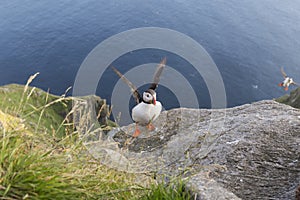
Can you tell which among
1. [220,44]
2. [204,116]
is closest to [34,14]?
[220,44]

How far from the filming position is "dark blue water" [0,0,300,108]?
113062mm

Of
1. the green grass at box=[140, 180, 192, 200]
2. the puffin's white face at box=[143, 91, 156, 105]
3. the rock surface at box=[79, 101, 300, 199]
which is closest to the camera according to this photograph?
the green grass at box=[140, 180, 192, 200]

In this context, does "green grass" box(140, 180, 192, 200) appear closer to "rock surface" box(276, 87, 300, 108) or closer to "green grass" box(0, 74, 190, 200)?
"green grass" box(0, 74, 190, 200)

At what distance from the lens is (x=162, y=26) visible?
141 meters

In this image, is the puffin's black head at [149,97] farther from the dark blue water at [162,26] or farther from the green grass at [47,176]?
the dark blue water at [162,26]

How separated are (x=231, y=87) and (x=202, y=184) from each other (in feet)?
362

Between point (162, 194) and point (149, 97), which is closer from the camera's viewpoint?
point (162, 194)

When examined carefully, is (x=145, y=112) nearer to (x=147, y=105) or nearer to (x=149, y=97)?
(x=147, y=105)

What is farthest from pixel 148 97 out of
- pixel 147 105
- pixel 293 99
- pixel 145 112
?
pixel 293 99

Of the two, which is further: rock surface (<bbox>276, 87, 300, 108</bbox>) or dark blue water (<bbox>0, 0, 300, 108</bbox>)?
dark blue water (<bbox>0, 0, 300, 108</bbox>)

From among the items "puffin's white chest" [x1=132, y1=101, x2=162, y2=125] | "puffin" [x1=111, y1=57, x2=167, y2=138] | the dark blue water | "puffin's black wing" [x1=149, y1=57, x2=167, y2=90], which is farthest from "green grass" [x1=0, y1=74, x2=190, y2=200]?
the dark blue water

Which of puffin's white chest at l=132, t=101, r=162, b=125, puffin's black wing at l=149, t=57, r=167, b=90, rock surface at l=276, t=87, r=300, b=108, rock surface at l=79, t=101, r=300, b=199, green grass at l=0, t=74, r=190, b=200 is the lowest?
green grass at l=0, t=74, r=190, b=200

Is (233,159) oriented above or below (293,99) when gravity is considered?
below

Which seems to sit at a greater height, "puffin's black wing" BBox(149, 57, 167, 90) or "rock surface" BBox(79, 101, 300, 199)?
"puffin's black wing" BBox(149, 57, 167, 90)
